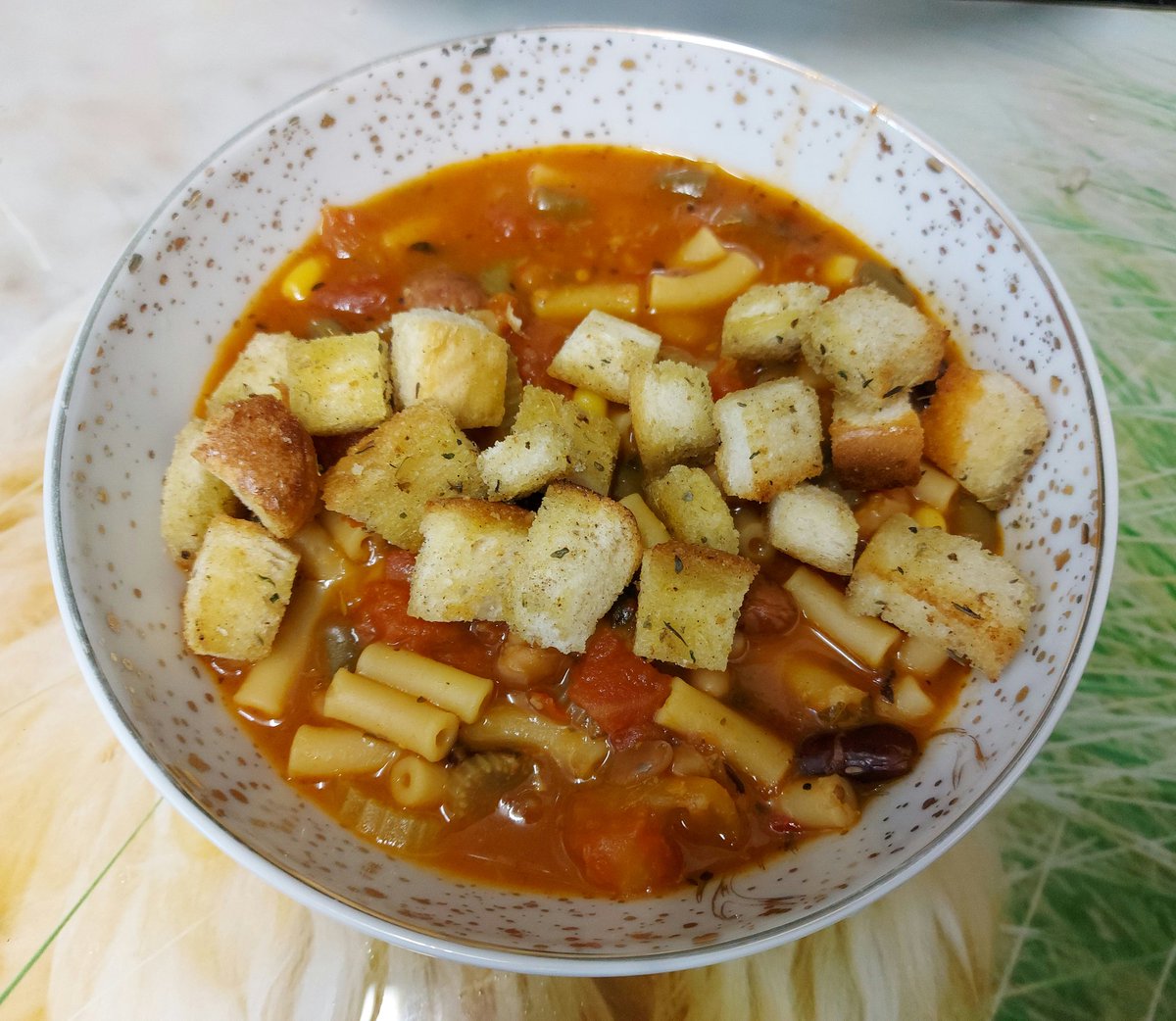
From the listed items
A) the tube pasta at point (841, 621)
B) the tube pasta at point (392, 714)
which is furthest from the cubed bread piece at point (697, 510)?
the tube pasta at point (392, 714)

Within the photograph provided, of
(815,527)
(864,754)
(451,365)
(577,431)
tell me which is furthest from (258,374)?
(864,754)

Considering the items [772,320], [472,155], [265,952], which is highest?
[472,155]

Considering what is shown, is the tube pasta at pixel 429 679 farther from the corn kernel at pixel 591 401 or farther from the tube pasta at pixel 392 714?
the corn kernel at pixel 591 401

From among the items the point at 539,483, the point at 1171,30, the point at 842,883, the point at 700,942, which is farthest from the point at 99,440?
the point at 1171,30

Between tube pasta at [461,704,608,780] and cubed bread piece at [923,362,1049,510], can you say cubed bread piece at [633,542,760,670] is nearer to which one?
tube pasta at [461,704,608,780]

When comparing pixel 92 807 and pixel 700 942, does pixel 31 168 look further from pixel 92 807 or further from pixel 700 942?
pixel 700 942

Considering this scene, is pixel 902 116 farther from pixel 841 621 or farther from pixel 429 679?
pixel 429 679
